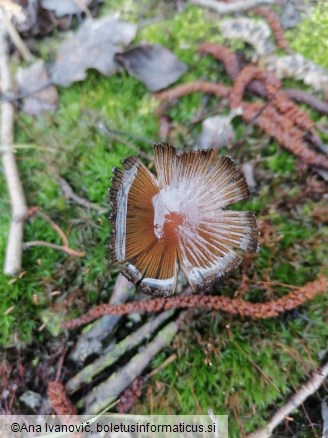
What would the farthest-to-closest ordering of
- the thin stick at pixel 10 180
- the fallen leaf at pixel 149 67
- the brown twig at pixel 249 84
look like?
the fallen leaf at pixel 149 67, the brown twig at pixel 249 84, the thin stick at pixel 10 180

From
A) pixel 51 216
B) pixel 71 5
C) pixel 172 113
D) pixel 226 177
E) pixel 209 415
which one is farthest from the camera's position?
pixel 71 5

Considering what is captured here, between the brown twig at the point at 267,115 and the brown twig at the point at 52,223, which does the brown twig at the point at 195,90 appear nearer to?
the brown twig at the point at 267,115

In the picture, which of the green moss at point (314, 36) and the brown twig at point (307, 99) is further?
the green moss at point (314, 36)

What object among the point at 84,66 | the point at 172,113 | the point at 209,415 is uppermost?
the point at 84,66

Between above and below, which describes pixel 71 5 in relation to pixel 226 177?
above

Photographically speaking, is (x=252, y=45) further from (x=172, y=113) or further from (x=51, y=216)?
(x=51, y=216)

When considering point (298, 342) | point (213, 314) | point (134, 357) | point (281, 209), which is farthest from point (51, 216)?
point (298, 342)
